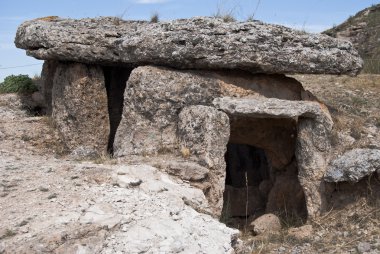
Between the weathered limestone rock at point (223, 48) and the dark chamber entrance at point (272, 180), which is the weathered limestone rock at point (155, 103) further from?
the dark chamber entrance at point (272, 180)

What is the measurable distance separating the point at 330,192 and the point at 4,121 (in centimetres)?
Answer: 541

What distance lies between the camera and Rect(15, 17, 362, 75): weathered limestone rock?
7574 mm

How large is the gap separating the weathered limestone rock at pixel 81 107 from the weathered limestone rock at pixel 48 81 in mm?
782

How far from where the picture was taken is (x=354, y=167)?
7.49 metres

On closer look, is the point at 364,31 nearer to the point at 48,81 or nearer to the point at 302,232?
the point at 48,81

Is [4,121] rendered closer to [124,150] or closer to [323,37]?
[124,150]

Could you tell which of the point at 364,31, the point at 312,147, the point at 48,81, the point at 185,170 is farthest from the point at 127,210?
the point at 364,31

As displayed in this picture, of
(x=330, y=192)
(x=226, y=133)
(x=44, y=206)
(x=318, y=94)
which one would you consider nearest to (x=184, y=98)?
(x=226, y=133)

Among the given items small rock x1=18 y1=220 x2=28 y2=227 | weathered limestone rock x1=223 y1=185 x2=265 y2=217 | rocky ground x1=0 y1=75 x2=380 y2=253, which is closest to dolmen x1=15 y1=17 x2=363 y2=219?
rocky ground x1=0 y1=75 x2=380 y2=253

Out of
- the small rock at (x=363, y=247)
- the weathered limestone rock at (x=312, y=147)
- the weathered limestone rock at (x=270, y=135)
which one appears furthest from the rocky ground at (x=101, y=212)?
the weathered limestone rock at (x=270, y=135)

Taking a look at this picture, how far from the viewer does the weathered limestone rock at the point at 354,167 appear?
7433 millimetres

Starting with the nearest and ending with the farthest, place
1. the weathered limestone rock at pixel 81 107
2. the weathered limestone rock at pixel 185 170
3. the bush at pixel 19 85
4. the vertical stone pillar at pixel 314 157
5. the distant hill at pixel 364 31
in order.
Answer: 1. the weathered limestone rock at pixel 185 170
2. the vertical stone pillar at pixel 314 157
3. the weathered limestone rock at pixel 81 107
4. the bush at pixel 19 85
5. the distant hill at pixel 364 31

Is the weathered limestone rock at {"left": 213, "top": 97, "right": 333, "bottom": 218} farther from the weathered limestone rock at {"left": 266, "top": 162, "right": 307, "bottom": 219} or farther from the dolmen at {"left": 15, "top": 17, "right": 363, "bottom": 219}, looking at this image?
the weathered limestone rock at {"left": 266, "top": 162, "right": 307, "bottom": 219}

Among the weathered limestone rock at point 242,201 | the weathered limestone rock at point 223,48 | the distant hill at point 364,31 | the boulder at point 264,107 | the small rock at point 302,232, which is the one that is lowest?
the weathered limestone rock at point 242,201
